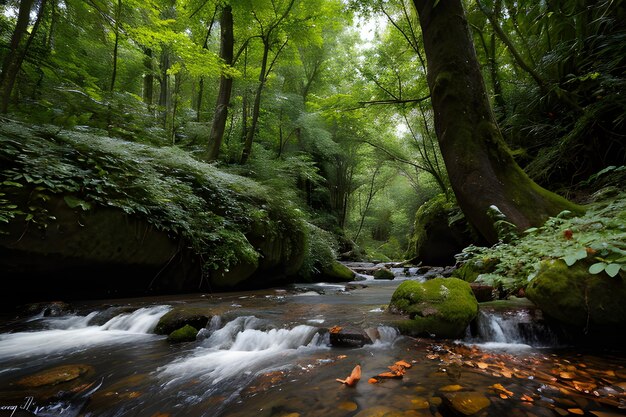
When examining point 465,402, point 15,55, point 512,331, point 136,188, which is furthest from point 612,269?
point 15,55

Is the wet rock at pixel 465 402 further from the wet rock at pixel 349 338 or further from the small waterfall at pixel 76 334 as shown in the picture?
the small waterfall at pixel 76 334

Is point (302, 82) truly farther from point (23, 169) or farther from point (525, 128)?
point (23, 169)

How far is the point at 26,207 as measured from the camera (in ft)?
12.8

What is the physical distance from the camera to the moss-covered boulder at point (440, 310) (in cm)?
313

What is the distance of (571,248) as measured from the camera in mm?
2928

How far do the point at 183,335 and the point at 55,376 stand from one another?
125cm

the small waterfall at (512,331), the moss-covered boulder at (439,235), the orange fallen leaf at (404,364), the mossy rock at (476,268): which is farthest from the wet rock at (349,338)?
the moss-covered boulder at (439,235)

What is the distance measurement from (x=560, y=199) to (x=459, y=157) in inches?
65.8

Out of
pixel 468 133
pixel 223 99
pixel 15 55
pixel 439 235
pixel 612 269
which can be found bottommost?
pixel 612 269

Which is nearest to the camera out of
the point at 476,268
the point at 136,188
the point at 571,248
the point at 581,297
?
the point at 581,297

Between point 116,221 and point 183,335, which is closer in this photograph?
point 183,335

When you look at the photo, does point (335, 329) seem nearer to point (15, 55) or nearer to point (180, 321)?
point (180, 321)

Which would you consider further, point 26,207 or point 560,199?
point 560,199

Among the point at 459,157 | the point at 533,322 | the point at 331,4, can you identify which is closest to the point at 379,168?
the point at 331,4
